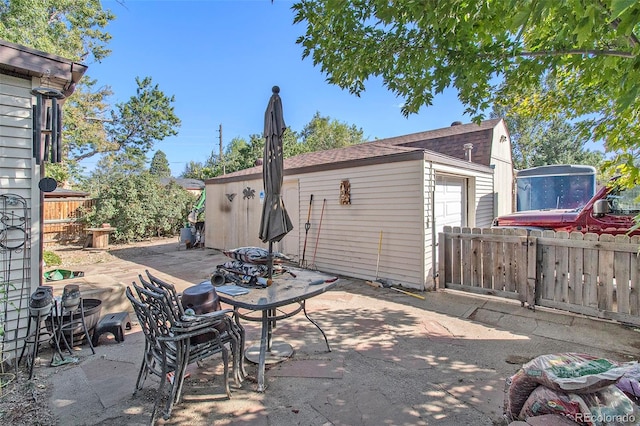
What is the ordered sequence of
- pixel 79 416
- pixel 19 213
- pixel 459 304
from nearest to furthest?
pixel 79 416
pixel 19 213
pixel 459 304

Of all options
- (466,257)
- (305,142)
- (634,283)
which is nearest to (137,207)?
(466,257)


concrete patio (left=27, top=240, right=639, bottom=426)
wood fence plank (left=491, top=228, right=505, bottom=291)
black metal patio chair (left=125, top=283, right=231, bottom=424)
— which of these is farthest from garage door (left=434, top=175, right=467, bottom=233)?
black metal patio chair (left=125, top=283, right=231, bottom=424)

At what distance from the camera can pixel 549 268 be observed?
4.71 metres

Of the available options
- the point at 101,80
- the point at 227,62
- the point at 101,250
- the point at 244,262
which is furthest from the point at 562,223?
the point at 101,80

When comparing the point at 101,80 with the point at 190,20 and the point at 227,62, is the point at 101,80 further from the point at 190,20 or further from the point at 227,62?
the point at 190,20

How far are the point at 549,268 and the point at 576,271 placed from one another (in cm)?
33

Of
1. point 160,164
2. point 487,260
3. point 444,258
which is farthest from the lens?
point 160,164

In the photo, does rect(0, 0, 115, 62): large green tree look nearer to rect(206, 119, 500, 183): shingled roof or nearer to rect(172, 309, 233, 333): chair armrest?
rect(206, 119, 500, 183): shingled roof

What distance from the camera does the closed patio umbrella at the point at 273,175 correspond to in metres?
3.39

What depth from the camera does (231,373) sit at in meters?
3.03

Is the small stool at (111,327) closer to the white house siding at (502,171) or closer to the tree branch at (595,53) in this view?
the tree branch at (595,53)

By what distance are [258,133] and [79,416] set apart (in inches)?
831

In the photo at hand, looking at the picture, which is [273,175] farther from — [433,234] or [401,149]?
[401,149]

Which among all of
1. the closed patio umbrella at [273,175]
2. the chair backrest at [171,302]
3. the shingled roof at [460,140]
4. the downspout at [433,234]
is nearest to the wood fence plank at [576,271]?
the downspout at [433,234]
